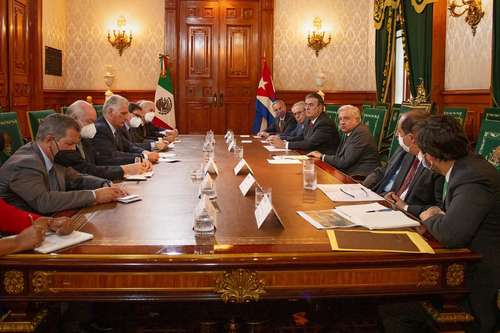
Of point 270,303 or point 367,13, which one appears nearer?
point 270,303

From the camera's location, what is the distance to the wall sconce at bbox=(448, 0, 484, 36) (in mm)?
5379

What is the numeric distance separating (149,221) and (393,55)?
6.86 m

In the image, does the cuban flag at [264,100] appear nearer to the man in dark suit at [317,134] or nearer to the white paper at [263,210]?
the man in dark suit at [317,134]

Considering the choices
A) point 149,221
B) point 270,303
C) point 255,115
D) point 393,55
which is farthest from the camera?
point 255,115

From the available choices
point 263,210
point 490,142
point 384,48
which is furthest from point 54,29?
point 263,210

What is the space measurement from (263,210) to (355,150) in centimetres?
259

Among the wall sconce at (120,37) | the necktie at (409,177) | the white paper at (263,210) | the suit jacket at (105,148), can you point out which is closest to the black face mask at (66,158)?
the white paper at (263,210)

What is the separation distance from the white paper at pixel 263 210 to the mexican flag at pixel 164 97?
22.7ft

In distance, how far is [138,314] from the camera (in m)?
2.38

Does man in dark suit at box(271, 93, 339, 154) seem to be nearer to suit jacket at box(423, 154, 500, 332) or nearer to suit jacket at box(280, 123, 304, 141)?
suit jacket at box(280, 123, 304, 141)

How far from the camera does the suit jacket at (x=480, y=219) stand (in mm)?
1878

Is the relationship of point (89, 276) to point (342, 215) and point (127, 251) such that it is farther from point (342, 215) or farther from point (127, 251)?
point (342, 215)

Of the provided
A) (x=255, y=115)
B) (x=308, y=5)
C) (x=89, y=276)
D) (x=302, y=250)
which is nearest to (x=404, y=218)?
(x=302, y=250)

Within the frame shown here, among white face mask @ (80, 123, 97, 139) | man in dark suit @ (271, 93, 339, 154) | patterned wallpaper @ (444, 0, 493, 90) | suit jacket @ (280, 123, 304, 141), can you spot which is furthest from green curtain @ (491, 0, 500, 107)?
white face mask @ (80, 123, 97, 139)
